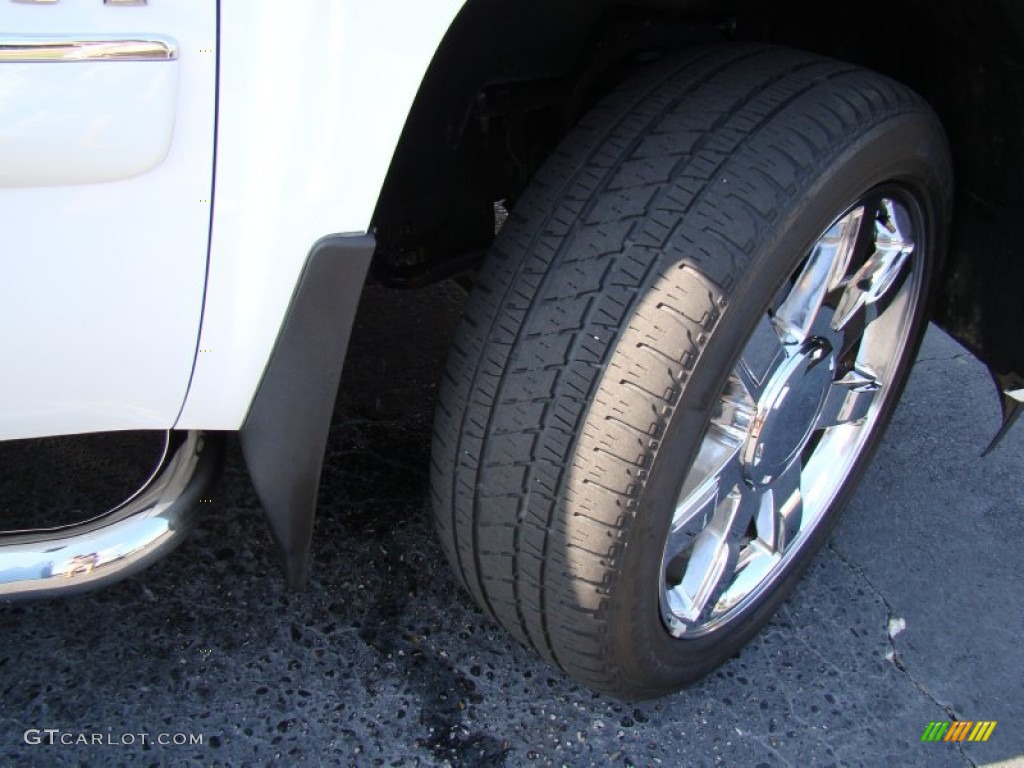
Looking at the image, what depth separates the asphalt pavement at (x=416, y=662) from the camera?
1.52m

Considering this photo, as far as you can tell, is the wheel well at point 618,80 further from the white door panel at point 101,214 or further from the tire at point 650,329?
the white door panel at point 101,214

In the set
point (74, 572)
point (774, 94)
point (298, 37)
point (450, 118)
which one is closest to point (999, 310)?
point (774, 94)

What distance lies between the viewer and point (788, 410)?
155cm

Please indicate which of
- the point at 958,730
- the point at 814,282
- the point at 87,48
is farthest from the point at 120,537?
the point at 958,730

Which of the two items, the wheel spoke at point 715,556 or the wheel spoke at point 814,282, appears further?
the wheel spoke at point 715,556

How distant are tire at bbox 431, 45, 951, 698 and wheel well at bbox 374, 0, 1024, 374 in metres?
0.12

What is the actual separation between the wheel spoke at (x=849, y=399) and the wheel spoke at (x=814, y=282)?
0.22 metres

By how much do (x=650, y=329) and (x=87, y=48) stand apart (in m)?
0.68

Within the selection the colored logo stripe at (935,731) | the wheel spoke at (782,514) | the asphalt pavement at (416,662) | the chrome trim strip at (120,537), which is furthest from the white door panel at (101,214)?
the colored logo stripe at (935,731)

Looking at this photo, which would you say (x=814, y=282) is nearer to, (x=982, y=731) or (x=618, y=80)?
(x=618, y=80)

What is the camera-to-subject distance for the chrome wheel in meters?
1.48

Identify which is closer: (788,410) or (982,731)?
(788,410)

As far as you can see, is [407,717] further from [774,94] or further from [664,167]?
[774,94]

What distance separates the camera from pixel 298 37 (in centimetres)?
90
